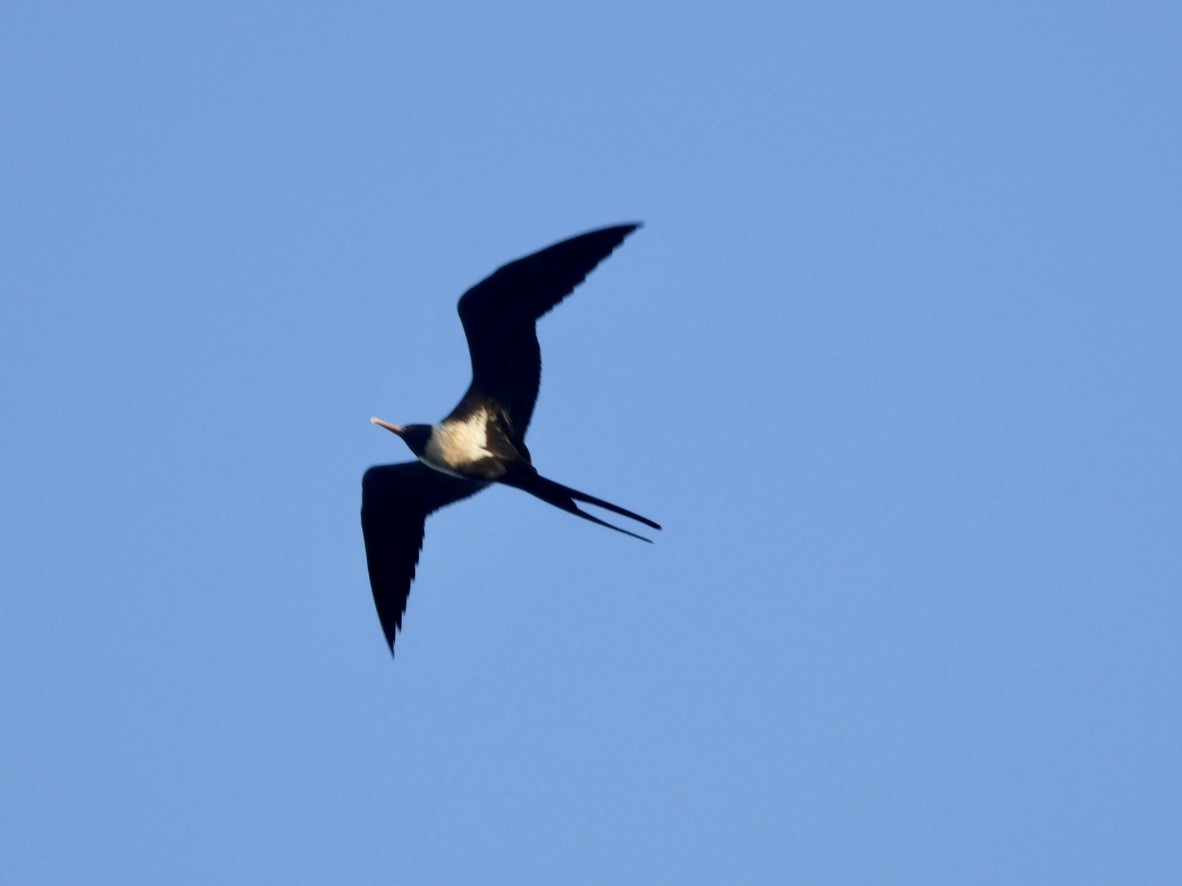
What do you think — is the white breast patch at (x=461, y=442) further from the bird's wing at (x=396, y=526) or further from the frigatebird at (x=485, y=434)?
the bird's wing at (x=396, y=526)

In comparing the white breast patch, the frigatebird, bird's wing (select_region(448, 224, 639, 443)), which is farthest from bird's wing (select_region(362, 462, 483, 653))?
bird's wing (select_region(448, 224, 639, 443))

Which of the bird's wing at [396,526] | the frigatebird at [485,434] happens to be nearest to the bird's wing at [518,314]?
the frigatebird at [485,434]

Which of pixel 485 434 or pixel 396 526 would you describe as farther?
pixel 396 526

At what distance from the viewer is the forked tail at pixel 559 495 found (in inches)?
311

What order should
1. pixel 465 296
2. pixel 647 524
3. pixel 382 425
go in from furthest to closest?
pixel 382 425 < pixel 465 296 < pixel 647 524

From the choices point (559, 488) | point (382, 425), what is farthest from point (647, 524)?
point (382, 425)

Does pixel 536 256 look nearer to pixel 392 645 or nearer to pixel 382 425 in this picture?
pixel 382 425

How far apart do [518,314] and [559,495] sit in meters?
0.98

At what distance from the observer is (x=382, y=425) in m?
8.98

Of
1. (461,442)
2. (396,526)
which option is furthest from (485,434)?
(396,526)

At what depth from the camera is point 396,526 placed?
9.42 meters

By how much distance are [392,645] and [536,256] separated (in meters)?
2.51

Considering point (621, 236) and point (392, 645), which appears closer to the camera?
point (621, 236)

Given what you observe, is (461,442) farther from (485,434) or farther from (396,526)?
(396,526)
